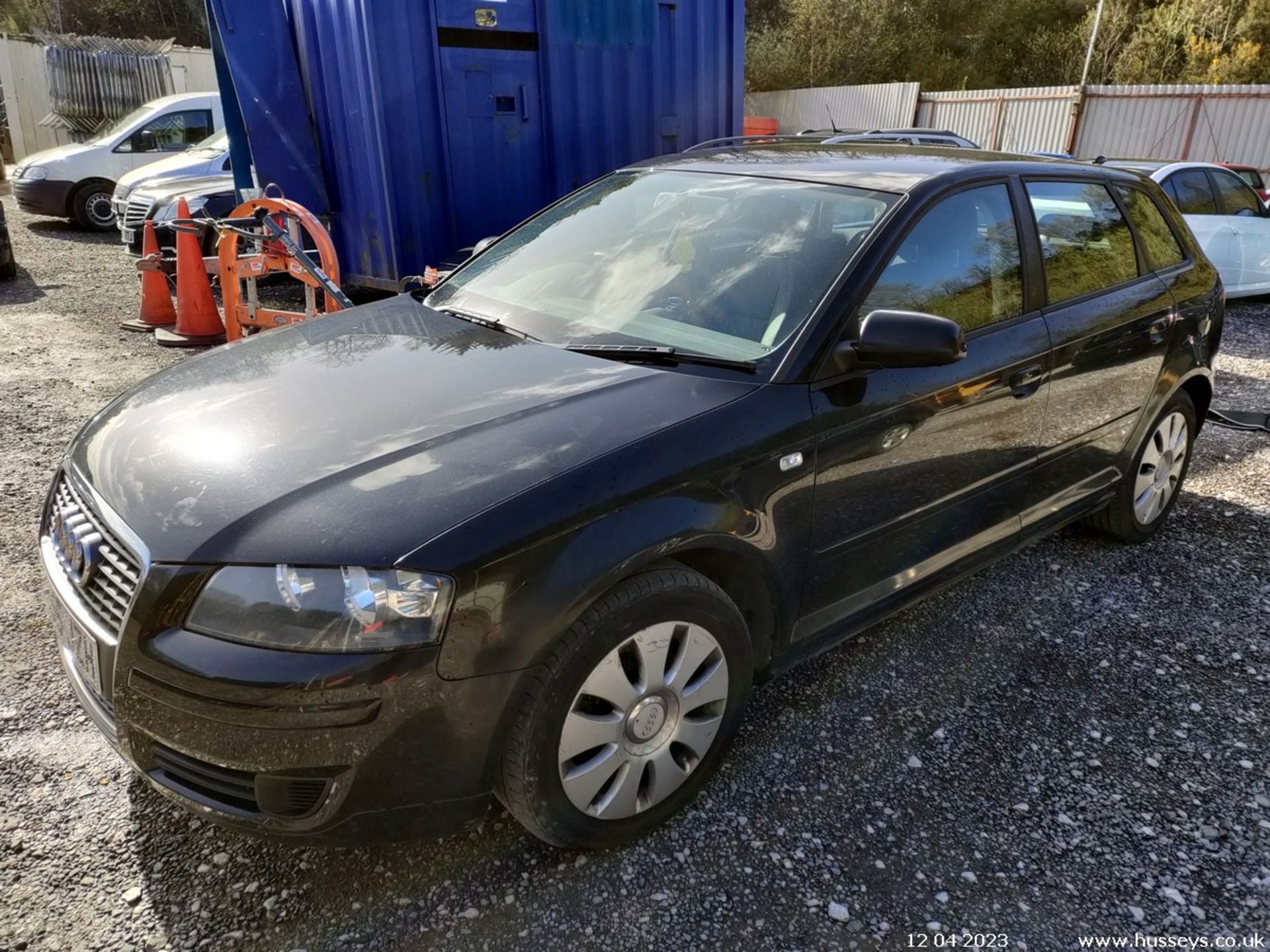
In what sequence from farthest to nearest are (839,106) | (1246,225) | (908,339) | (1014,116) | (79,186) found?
(839,106), (1014,116), (79,186), (1246,225), (908,339)

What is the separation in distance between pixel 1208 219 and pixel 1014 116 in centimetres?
1066

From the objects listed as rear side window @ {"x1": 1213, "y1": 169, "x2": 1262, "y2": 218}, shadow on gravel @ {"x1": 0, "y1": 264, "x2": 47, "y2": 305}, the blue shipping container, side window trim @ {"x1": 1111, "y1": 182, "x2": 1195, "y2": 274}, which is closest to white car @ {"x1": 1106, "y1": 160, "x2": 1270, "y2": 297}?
rear side window @ {"x1": 1213, "y1": 169, "x2": 1262, "y2": 218}

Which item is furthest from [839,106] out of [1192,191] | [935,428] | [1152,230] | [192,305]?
[935,428]

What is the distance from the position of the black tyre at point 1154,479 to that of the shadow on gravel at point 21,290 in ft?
29.6

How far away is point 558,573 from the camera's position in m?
2.04

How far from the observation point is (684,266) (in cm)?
297

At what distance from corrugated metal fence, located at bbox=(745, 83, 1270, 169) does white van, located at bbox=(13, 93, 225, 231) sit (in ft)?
41.4

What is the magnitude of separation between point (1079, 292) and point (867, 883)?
2316mm

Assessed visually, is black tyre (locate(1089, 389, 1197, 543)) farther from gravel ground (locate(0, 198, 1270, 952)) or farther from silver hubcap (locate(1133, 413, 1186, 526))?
gravel ground (locate(0, 198, 1270, 952))

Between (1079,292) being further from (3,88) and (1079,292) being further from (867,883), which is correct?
(3,88)

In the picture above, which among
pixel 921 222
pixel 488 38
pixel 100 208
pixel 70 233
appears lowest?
pixel 70 233

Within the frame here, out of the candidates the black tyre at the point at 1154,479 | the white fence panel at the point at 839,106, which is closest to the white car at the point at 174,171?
the black tyre at the point at 1154,479

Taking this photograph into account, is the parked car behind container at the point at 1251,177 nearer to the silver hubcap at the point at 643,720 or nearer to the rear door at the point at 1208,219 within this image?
the rear door at the point at 1208,219

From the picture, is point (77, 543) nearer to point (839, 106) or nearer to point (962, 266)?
point (962, 266)
